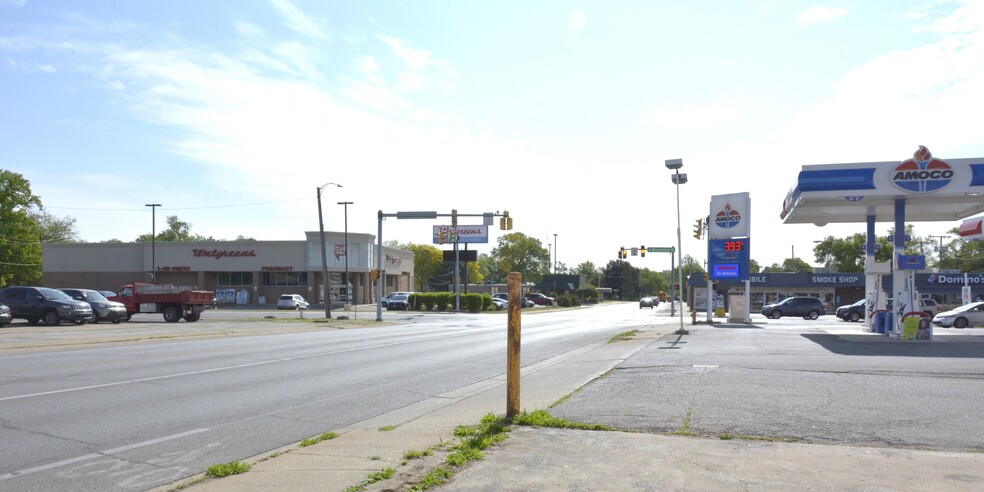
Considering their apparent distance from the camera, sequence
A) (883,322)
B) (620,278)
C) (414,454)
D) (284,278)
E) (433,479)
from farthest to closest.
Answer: (620,278)
(284,278)
(883,322)
(414,454)
(433,479)

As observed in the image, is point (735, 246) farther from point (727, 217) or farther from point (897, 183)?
point (897, 183)

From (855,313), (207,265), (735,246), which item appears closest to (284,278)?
(207,265)

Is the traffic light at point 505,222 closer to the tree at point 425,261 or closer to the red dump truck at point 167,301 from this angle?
the red dump truck at point 167,301

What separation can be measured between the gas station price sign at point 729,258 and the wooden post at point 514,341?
3227cm

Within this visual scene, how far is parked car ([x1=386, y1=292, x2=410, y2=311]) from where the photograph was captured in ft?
223

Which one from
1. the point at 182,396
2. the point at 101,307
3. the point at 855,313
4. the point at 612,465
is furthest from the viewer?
the point at 855,313

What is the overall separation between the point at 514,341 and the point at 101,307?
33.0 meters

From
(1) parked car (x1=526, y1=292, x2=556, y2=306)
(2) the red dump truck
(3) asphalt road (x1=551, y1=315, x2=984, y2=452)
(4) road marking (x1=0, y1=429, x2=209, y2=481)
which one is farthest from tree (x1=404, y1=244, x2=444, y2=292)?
(4) road marking (x1=0, y1=429, x2=209, y2=481)

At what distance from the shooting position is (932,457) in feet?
21.8

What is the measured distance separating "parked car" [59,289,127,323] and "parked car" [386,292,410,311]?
108 feet

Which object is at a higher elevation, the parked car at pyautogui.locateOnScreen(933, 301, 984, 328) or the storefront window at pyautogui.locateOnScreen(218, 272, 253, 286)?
the storefront window at pyautogui.locateOnScreen(218, 272, 253, 286)

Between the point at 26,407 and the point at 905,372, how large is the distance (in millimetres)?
14058

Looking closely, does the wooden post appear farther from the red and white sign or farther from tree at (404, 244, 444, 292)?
tree at (404, 244, 444, 292)

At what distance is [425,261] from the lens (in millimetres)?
132625
